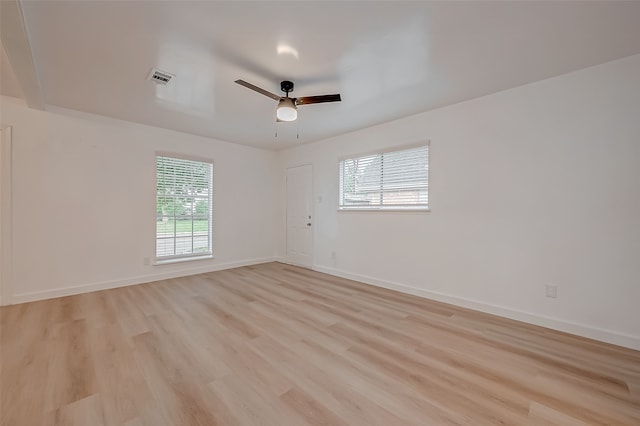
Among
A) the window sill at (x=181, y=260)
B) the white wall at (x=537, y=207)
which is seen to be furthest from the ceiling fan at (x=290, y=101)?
the window sill at (x=181, y=260)

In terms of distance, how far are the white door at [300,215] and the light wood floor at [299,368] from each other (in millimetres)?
2379

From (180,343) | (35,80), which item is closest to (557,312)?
(180,343)

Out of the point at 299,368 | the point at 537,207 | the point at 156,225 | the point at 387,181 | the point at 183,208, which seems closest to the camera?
the point at 299,368

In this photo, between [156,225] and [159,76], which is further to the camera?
[156,225]

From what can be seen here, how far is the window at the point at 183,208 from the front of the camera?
468 centimetres

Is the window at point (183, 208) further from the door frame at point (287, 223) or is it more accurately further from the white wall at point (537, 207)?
the white wall at point (537, 207)

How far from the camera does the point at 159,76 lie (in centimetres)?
280

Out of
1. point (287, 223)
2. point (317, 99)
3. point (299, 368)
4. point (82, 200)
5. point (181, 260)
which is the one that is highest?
point (317, 99)

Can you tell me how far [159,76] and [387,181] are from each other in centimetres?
332

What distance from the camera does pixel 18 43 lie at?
215 centimetres

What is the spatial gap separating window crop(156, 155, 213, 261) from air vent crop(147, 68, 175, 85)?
207 centimetres

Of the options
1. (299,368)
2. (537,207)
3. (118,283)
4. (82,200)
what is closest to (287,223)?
(118,283)

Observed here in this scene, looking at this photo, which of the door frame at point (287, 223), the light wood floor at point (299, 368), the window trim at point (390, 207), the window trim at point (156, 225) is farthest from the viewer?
the door frame at point (287, 223)

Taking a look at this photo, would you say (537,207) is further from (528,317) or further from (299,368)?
(299,368)
